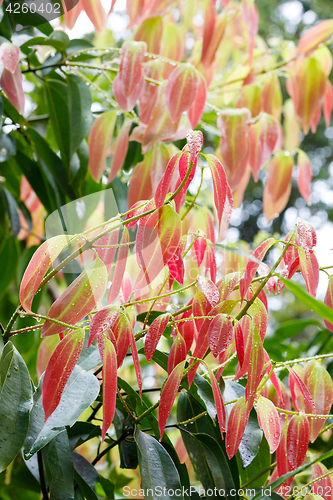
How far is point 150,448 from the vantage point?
0.34 metres

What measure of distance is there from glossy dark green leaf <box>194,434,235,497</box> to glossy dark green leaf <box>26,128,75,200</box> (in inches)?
16.1

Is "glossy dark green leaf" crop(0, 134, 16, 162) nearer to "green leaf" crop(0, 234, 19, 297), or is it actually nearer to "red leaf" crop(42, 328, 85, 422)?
"green leaf" crop(0, 234, 19, 297)

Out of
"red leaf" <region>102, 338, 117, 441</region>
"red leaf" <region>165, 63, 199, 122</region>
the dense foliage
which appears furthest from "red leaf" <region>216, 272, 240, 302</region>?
"red leaf" <region>165, 63, 199, 122</region>

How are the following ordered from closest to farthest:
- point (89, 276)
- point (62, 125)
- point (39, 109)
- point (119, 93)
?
point (89, 276), point (119, 93), point (62, 125), point (39, 109)

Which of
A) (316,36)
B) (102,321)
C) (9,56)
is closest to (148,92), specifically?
(9,56)

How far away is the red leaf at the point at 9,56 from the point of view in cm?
48

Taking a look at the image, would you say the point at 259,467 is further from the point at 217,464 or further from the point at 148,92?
the point at 148,92

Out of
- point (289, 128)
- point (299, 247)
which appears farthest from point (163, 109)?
point (289, 128)

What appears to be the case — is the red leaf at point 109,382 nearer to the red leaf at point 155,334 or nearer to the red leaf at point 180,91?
the red leaf at point 155,334

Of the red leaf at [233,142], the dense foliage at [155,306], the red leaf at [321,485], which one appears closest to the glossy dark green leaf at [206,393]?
the dense foliage at [155,306]

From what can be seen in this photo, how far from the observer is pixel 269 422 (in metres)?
0.35

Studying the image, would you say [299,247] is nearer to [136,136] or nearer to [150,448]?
[150,448]

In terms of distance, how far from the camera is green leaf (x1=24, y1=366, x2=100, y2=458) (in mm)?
306

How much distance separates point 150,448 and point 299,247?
0.20m
